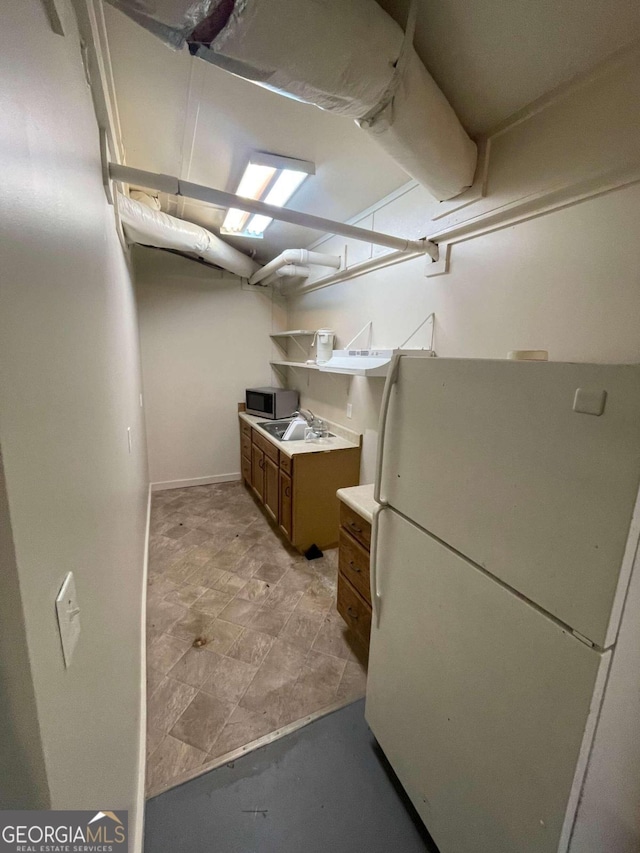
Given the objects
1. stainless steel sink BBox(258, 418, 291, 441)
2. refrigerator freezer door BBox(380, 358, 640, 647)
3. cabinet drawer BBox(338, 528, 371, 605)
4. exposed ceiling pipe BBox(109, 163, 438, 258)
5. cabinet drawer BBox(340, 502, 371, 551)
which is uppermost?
exposed ceiling pipe BBox(109, 163, 438, 258)

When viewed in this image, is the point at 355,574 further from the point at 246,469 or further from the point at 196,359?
the point at 196,359

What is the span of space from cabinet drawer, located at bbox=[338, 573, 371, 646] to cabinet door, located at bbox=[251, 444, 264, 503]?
1.58m

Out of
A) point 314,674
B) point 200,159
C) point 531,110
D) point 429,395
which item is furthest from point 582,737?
point 200,159

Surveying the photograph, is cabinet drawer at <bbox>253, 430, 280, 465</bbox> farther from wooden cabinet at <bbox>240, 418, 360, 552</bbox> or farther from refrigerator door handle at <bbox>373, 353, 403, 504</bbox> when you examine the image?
refrigerator door handle at <bbox>373, 353, 403, 504</bbox>

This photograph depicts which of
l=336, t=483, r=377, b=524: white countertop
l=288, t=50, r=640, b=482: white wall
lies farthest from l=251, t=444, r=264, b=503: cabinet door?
l=288, t=50, r=640, b=482: white wall

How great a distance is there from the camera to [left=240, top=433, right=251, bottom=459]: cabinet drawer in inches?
148

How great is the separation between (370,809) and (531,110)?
9.13ft

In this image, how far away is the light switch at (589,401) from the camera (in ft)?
2.13

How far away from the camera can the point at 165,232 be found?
2.42m

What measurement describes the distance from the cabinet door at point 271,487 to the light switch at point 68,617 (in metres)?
2.27

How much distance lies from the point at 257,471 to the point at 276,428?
0.52 m

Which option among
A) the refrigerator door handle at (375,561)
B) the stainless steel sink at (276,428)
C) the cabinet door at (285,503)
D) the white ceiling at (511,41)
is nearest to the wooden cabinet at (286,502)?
the cabinet door at (285,503)

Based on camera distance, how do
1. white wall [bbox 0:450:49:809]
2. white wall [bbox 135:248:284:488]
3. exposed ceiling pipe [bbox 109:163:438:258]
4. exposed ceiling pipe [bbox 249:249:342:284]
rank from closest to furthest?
white wall [bbox 0:450:49:809]
exposed ceiling pipe [bbox 109:163:438:258]
exposed ceiling pipe [bbox 249:249:342:284]
white wall [bbox 135:248:284:488]

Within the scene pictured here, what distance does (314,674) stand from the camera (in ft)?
5.79
